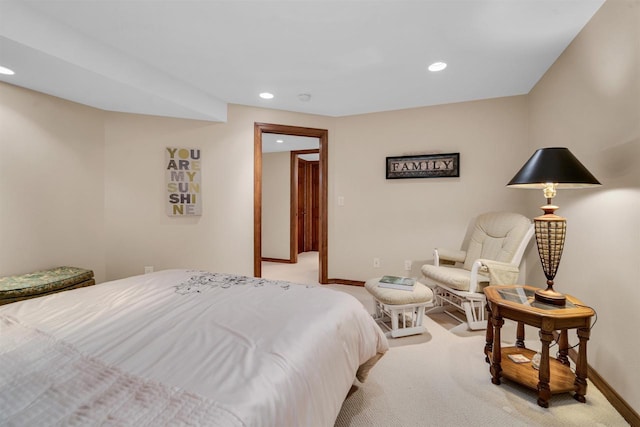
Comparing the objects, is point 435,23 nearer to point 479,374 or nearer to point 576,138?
point 576,138

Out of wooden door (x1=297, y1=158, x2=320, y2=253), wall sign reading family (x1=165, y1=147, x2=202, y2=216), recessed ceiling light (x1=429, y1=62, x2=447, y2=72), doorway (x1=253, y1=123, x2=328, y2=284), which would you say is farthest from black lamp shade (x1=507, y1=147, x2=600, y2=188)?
wooden door (x1=297, y1=158, x2=320, y2=253)

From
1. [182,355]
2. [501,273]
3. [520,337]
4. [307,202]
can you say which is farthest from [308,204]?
[182,355]

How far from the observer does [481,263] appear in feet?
8.25

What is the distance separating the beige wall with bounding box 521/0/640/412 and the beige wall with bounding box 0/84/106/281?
435cm

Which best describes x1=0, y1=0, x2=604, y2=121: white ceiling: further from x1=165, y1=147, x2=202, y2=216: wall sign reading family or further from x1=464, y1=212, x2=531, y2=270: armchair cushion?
x1=464, y1=212, x2=531, y2=270: armchair cushion

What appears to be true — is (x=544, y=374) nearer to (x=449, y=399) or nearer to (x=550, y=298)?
(x=550, y=298)

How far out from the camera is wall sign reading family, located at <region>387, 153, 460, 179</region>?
11.5 feet

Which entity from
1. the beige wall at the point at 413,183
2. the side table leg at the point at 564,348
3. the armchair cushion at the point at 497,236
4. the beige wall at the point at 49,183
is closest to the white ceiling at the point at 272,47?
the beige wall at the point at 49,183

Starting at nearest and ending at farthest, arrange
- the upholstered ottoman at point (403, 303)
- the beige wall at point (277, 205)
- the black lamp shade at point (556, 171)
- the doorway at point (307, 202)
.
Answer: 1. the black lamp shade at point (556, 171)
2. the upholstered ottoman at point (403, 303)
3. the beige wall at point (277, 205)
4. the doorway at point (307, 202)

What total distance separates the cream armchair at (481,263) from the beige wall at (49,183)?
3.58 m

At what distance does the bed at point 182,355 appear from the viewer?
2.31 ft

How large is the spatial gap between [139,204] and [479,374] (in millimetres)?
3582

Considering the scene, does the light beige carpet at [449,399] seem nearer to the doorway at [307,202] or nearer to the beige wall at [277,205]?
the beige wall at [277,205]

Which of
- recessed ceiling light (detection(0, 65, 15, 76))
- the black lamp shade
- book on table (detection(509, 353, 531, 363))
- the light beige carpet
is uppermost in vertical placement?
recessed ceiling light (detection(0, 65, 15, 76))
